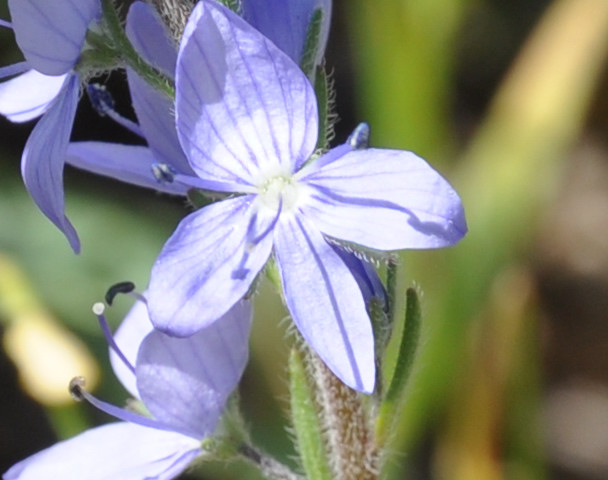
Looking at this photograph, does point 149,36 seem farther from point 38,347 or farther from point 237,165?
point 38,347

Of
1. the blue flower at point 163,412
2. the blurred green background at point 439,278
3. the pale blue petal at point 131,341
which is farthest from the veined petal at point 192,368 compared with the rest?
the blurred green background at point 439,278

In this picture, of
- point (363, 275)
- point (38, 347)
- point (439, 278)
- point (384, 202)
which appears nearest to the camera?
point (384, 202)

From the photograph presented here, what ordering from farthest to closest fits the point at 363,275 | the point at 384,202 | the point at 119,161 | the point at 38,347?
the point at 38,347
the point at 119,161
the point at 363,275
the point at 384,202

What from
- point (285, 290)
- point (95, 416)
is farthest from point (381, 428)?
point (95, 416)

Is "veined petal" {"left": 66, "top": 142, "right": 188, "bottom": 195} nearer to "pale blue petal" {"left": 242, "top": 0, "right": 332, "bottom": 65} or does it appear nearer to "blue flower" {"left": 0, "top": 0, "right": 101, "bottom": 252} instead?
"blue flower" {"left": 0, "top": 0, "right": 101, "bottom": 252}

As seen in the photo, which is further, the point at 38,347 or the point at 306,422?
the point at 38,347

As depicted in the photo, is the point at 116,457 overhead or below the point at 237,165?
below

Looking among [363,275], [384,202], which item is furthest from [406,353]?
[384,202]

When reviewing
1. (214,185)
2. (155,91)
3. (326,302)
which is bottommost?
(326,302)

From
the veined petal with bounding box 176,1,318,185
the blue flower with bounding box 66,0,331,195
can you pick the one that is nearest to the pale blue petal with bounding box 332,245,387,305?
the veined petal with bounding box 176,1,318,185
